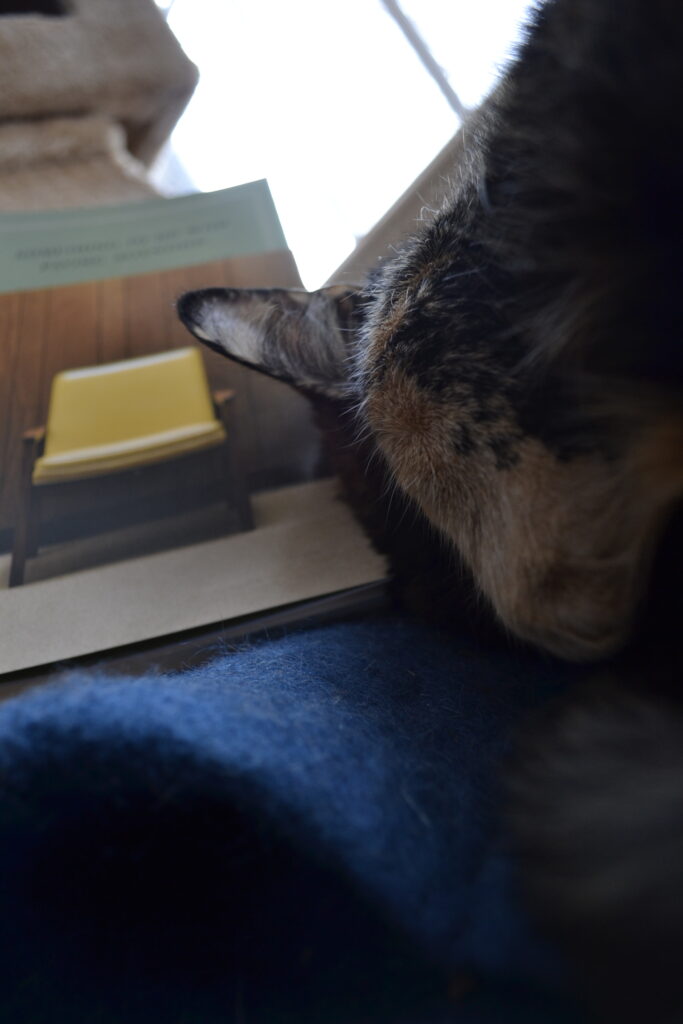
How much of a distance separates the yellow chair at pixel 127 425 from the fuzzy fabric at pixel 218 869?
0.28 metres

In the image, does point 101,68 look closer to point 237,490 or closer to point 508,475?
point 237,490

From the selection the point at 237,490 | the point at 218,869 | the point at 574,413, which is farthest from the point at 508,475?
the point at 237,490

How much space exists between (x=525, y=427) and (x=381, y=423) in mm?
84

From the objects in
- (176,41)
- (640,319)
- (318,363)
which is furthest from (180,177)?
(640,319)

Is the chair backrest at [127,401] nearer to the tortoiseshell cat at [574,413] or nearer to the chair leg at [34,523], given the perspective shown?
the chair leg at [34,523]

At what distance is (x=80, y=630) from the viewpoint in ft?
1.38

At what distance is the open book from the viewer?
1.42 ft

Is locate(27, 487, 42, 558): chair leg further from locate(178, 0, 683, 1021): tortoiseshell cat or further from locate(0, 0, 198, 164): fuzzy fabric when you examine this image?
locate(0, 0, 198, 164): fuzzy fabric

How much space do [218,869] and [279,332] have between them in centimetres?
33

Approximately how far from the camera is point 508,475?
27 centimetres

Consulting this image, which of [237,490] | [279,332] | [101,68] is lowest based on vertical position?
[237,490]

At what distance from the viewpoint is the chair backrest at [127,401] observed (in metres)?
0.51

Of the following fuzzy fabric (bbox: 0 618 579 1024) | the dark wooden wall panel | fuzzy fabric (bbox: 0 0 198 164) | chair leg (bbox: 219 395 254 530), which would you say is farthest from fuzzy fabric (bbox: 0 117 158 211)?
fuzzy fabric (bbox: 0 618 579 1024)

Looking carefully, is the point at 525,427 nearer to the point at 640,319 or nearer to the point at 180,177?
the point at 640,319
